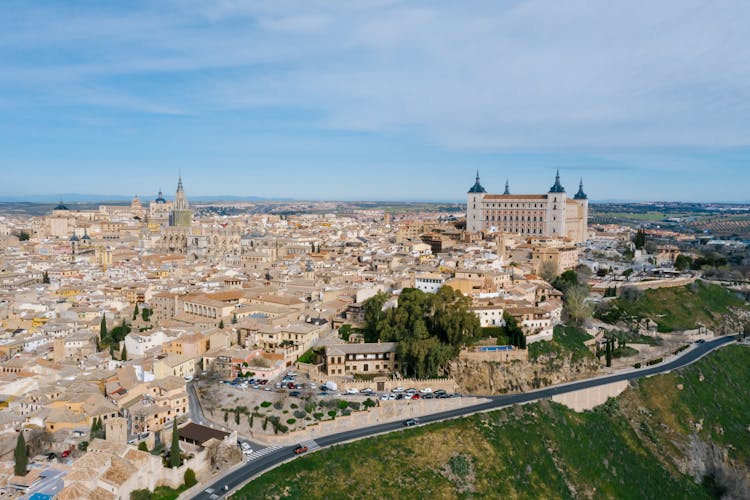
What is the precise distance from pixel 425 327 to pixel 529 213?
56656mm

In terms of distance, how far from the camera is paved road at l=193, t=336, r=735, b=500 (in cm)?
2728

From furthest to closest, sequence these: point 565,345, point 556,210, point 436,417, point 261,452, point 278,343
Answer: point 556,210 → point 565,345 → point 278,343 → point 436,417 → point 261,452

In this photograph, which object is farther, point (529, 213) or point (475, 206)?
point (475, 206)

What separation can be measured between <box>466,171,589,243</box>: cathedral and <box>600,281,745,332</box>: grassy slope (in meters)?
25.3

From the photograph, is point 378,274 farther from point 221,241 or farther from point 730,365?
point 221,241

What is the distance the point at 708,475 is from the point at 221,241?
75858mm

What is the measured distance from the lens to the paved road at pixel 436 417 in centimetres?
2728

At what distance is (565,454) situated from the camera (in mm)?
35719

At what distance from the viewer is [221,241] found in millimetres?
98438

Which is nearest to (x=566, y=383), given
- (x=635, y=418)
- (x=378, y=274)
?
(x=635, y=418)

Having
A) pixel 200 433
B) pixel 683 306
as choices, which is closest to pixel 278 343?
pixel 200 433

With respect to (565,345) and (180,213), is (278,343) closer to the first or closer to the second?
(565,345)

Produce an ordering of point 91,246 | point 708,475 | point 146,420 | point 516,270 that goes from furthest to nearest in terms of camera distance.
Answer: point 91,246 < point 516,270 < point 708,475 < point 146,420

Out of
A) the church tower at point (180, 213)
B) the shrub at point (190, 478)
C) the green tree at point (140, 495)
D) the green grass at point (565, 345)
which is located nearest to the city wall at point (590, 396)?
the green grass at point (565, 345)
